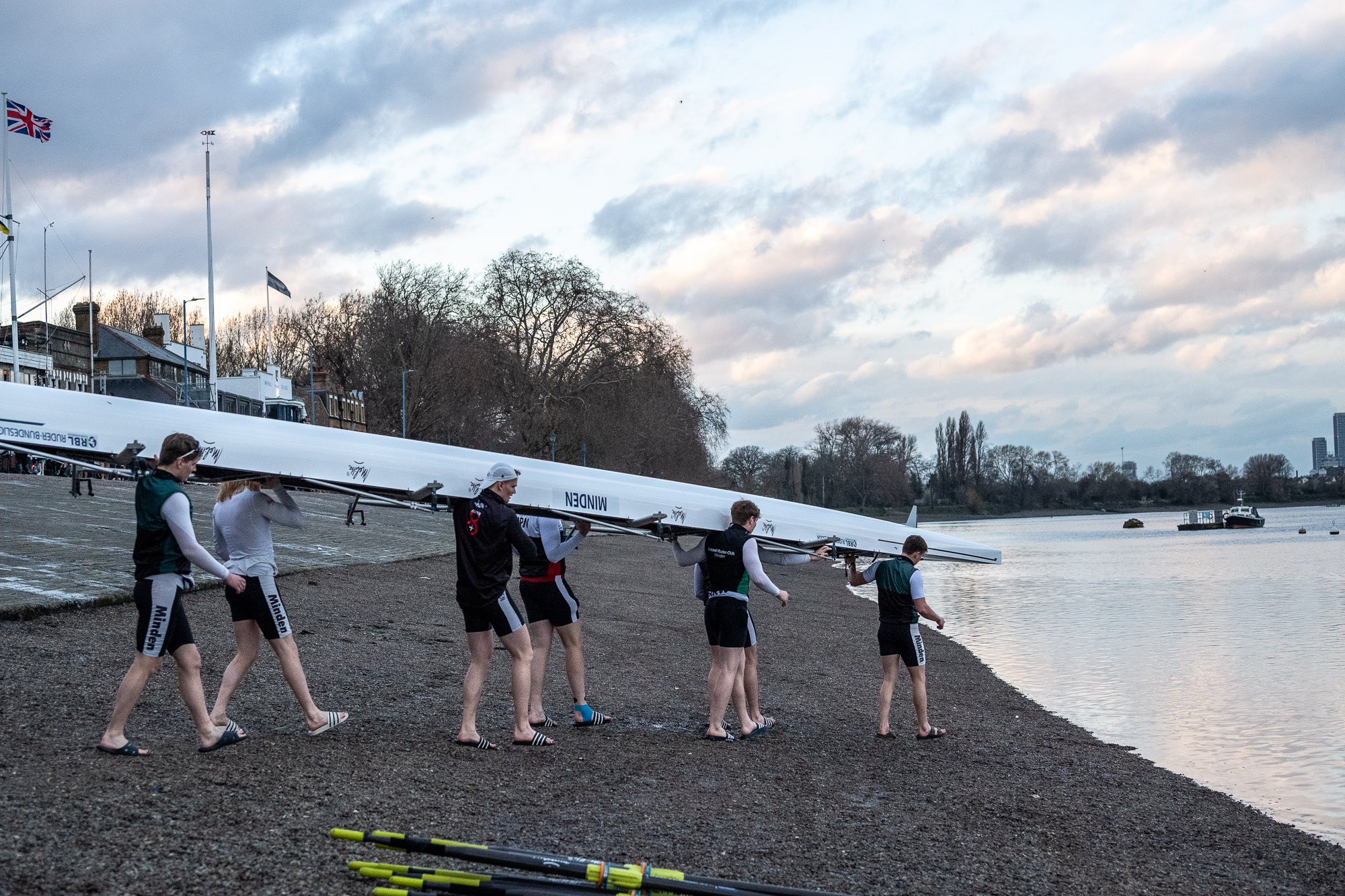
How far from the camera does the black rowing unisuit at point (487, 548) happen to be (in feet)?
22.6

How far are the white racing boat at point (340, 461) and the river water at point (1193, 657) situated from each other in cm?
475

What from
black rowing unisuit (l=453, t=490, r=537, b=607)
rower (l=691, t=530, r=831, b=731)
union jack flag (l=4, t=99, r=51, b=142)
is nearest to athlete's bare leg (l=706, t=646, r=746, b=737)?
rower (l=691, t=530, r=831, b=731)

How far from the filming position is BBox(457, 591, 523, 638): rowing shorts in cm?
697

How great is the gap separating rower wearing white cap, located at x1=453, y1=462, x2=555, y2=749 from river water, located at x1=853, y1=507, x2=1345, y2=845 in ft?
19.8

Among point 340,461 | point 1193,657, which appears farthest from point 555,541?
point 1193,657

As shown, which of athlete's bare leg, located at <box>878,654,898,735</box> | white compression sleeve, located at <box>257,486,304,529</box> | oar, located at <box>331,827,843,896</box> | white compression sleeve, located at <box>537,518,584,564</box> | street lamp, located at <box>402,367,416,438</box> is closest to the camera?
oar, located at <box>331,827,843,896</box>

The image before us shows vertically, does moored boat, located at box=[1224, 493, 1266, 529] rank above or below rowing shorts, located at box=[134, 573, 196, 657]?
below

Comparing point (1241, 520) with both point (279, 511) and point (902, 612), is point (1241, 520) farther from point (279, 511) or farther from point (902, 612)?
point (279, 511)

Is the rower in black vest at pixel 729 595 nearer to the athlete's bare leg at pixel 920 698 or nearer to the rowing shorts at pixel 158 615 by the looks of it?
the athlete's bare leg at pixel 920 698

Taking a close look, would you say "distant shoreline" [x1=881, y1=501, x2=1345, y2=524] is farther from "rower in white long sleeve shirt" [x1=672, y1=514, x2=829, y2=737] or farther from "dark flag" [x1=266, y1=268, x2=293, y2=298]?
"rower in white long sleeve shirt" [x1=672, y1=514, x2=829, y2=737]

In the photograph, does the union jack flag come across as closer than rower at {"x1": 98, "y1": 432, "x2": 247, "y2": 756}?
No

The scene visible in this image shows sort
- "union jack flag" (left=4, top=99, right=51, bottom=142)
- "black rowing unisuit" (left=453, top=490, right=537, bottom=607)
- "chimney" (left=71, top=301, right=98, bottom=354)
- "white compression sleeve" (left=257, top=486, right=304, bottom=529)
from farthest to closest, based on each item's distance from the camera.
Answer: "chimney" (left=71, top=301, right=98, bottom=354), "union jack flag" (left=4, top=99, right=51, bottom=142), "black rowing unisuit" (left=453, top=490, right=537, bottom=607), "white compression sleeve" (left=257, top=486, right=304, bottom=529)

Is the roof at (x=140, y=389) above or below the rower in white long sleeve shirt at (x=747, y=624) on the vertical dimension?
above

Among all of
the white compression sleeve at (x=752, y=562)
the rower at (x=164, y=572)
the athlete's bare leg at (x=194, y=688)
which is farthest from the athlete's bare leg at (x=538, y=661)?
the rower at (x=164, y=572)
